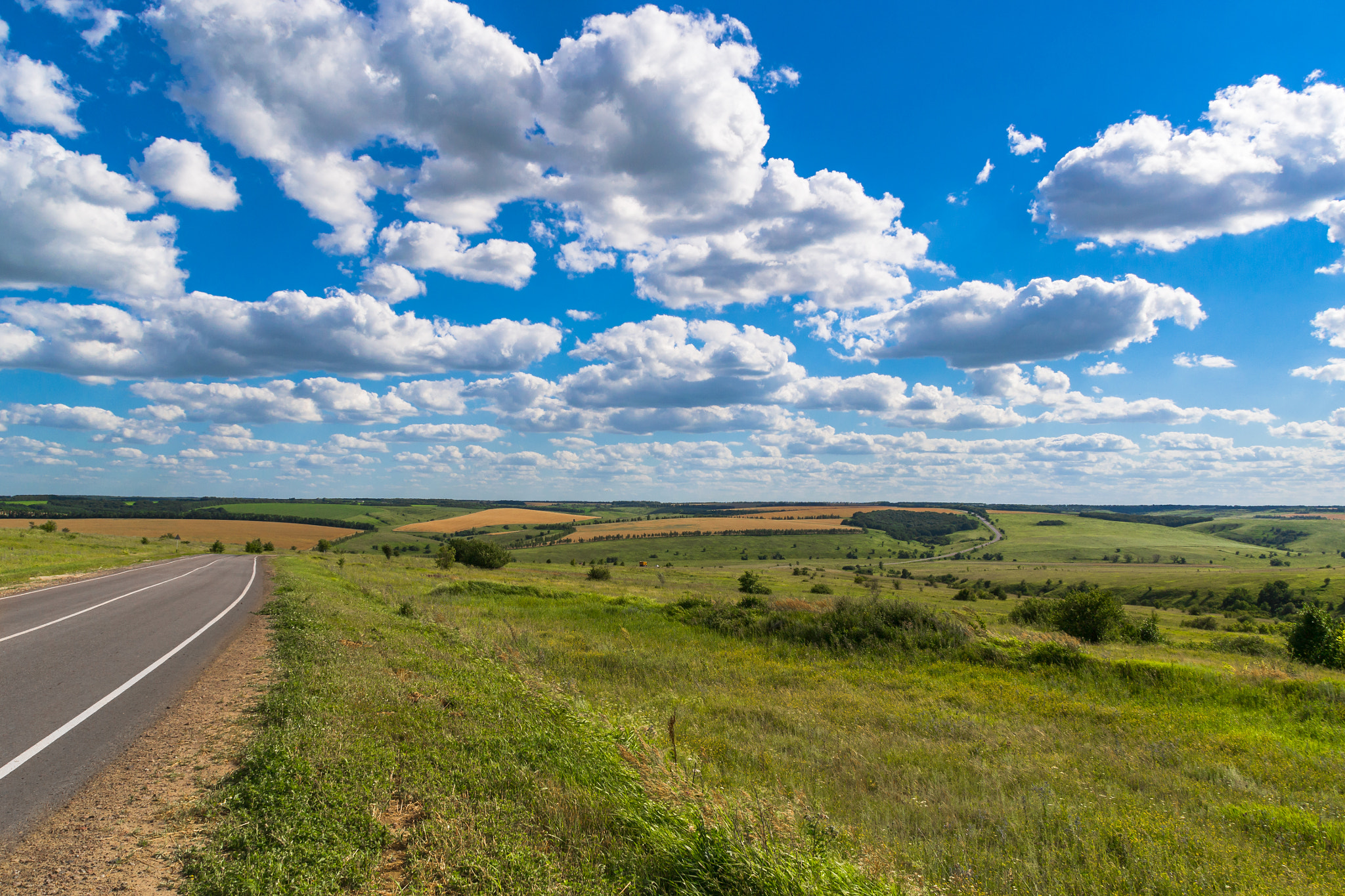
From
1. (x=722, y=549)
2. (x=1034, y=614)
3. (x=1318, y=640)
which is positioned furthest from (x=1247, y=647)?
(x=722, y=549)

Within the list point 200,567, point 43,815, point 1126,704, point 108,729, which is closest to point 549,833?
point 43,815

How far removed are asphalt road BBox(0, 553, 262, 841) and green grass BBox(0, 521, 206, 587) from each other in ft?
40.6

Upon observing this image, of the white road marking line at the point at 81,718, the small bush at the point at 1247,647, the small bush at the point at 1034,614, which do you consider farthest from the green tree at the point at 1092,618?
the white road marking line at the point at 81,718

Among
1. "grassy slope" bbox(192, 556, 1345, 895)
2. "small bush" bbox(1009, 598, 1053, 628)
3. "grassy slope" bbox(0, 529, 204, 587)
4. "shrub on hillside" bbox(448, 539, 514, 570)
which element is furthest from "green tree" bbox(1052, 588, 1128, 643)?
"shrub on hillside" bbox(448, 539, 514, 570)

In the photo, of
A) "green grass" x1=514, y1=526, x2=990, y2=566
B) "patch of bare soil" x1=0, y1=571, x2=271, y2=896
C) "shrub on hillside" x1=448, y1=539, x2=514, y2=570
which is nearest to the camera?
"patch of bare soil" x1=0, y1=571, x2=271, y2=896

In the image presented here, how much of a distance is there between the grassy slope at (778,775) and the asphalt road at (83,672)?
5.92ft

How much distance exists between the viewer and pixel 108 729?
870 cm

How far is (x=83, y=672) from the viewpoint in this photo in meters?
12.1

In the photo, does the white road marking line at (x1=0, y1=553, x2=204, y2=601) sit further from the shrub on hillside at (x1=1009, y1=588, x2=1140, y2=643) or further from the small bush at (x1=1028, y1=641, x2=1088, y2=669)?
the shrub on hillside at (x1=1009, y1=588, x2=1140, y2=643)

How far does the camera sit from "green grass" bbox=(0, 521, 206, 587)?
36.5m

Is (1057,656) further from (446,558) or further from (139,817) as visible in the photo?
(446,558)

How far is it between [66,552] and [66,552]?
0.33 feet

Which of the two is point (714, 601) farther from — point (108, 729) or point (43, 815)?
point (43, 815)

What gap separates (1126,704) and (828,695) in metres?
6.69
